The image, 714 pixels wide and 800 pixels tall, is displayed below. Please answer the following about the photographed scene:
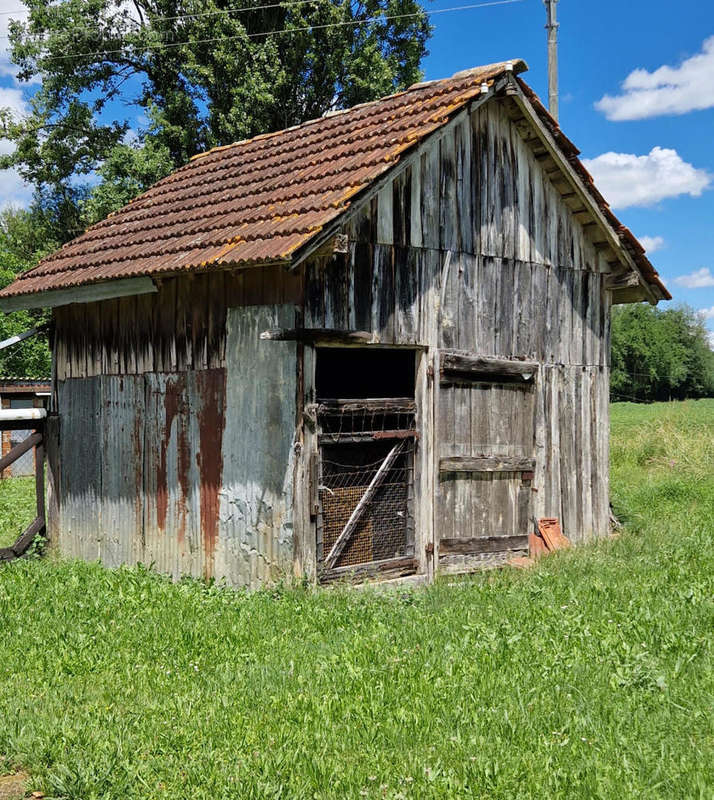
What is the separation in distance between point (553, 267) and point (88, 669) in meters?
7.17

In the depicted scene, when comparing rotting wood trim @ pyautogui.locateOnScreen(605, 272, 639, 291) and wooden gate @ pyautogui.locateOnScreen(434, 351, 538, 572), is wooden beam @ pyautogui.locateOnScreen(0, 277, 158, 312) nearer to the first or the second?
wooden gate @ pyautogui.locateOnScreen(434, 351, 538, 572)

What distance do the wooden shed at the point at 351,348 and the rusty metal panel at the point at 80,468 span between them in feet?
0.12

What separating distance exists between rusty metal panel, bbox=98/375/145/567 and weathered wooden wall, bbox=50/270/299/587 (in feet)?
0.07

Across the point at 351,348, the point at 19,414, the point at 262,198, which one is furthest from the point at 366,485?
the point at 19,414

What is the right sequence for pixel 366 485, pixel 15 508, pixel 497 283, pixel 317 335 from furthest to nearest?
1. pixel 15 508
2. pixel 497 283
3. pixel 366 485
4. pixel 317 335

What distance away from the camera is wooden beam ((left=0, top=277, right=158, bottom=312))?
31.4 feet

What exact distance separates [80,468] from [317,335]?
4381 millimetres

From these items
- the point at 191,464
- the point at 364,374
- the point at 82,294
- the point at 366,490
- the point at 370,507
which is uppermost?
the point at 82,294

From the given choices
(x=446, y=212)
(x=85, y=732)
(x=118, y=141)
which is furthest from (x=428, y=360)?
(x=118, y=141)

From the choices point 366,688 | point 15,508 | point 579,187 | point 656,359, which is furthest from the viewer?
point 656,359

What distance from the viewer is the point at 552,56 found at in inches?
727

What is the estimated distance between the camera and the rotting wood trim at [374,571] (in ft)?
27.8

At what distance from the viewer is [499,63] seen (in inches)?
377

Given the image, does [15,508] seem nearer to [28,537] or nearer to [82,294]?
[28,537]
